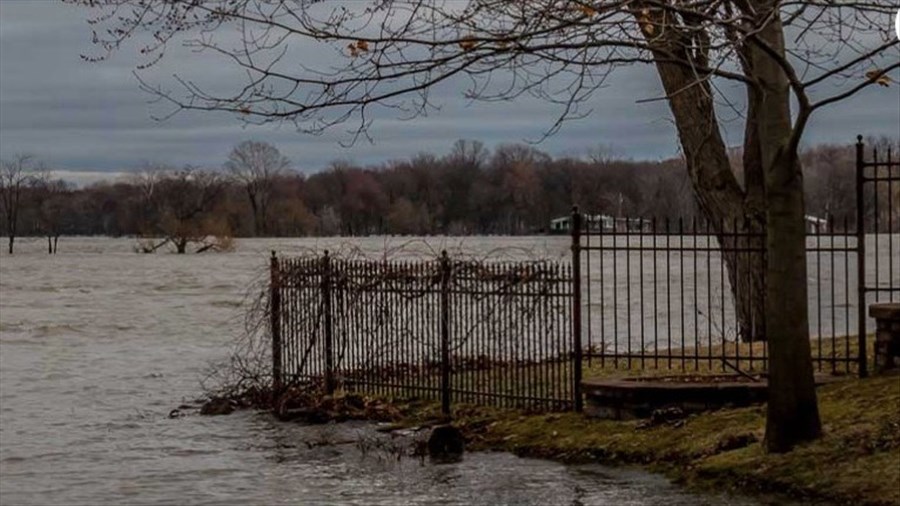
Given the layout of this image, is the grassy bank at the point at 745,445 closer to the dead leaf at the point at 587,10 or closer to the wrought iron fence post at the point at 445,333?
the wrought iron fence post at the point at 445,333

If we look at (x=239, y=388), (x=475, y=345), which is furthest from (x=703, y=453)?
(x=239, y=388)

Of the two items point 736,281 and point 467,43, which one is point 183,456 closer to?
point 467,43

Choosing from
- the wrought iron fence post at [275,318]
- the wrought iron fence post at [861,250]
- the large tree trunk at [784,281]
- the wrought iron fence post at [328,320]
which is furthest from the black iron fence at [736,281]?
the wrought iron fence post at [275,318]

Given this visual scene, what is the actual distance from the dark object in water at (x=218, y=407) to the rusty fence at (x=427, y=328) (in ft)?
2.88

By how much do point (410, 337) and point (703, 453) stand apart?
607 cm

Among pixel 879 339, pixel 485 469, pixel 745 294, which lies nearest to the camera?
pixel 485 469

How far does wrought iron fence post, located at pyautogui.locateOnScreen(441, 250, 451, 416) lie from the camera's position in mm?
16906

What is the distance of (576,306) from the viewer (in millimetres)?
15383

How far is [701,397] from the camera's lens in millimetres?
14508

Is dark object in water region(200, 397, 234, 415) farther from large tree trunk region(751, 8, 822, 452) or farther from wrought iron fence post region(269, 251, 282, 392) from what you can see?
large tree trunk region(751, 8, 822, 452)

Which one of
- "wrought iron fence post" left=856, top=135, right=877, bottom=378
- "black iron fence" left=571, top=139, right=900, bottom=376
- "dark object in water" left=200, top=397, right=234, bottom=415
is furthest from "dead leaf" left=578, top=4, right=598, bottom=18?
"dark object in water" left=200, top=397, right=234, bottom=415

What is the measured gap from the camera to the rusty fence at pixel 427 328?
16.7m

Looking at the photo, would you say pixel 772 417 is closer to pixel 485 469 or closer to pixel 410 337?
pixel 485 469

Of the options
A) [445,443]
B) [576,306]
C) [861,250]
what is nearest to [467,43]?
[576,306]
